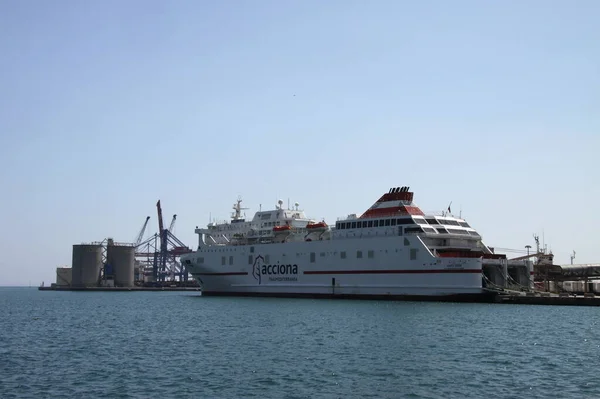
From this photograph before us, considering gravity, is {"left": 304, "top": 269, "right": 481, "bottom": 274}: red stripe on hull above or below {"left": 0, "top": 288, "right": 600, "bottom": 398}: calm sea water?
above

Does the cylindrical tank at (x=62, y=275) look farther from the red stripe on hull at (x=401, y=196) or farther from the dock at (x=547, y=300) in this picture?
the dock at (x=547, y=300)

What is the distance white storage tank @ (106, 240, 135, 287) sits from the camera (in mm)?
116688

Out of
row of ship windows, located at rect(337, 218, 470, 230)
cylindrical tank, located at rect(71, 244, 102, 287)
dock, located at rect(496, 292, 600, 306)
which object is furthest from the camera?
cylindrical tank, located at rect(71, 244, 102, 287)

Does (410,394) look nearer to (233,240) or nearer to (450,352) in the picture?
(450,352)

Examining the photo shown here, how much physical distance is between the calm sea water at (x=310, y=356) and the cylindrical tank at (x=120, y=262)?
7754cm

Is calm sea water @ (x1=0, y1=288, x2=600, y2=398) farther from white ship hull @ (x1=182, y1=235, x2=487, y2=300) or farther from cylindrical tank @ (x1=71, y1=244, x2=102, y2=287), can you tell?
cylindrical tank @ (x1=71, y1=244, x2=102, y2=287)

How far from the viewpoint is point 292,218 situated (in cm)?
6275

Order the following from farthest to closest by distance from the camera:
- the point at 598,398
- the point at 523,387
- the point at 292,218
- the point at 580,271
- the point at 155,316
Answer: the point at 292,218, the point at 580,271, the point at 155,316, the point at 523,387, the point at 598,398

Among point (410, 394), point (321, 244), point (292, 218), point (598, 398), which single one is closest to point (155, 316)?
point (321, 244)

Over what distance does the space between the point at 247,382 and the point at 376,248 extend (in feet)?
108

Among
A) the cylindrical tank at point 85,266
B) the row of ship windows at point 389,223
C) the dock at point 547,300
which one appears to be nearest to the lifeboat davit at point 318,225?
the row of ship windows at point 389,223

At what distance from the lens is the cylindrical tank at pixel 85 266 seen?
114 metres

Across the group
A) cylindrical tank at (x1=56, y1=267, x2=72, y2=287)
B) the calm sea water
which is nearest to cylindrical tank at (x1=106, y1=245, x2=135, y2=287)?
cylindrical tank at (x1=56, y1=267, x2=72, y2=287)

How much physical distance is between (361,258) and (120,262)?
7392cm
